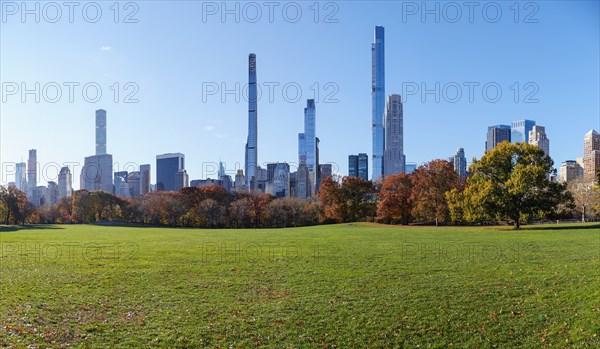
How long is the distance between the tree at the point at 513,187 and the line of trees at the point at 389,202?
0.31 feet

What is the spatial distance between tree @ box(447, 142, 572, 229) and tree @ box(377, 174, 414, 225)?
77.8 feet

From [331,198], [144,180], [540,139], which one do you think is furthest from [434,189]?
[144,180]

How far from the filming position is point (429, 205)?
72.5 metres

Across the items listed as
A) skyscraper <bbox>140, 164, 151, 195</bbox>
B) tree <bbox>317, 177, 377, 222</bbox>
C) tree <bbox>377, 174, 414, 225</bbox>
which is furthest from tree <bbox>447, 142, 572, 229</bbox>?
skyscraper <bbox>140, 164, 151, 195</bbox>

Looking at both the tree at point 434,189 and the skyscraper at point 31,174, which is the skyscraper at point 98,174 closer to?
the skyscraper at point 31,174

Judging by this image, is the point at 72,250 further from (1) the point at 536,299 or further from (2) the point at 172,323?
(1) the point at 536,299

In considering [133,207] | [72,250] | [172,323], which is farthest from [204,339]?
[133,207]

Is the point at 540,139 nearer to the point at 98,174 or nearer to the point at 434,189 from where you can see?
the point at 434,189

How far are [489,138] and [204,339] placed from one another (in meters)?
190

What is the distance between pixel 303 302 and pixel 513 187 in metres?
40.9

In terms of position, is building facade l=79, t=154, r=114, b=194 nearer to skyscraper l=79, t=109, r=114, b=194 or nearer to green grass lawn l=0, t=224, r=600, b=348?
skyscraper l=79, t=109, r=114, b=194

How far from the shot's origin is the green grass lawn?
12484 mm

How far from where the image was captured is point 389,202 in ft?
256

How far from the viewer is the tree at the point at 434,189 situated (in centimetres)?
7212
